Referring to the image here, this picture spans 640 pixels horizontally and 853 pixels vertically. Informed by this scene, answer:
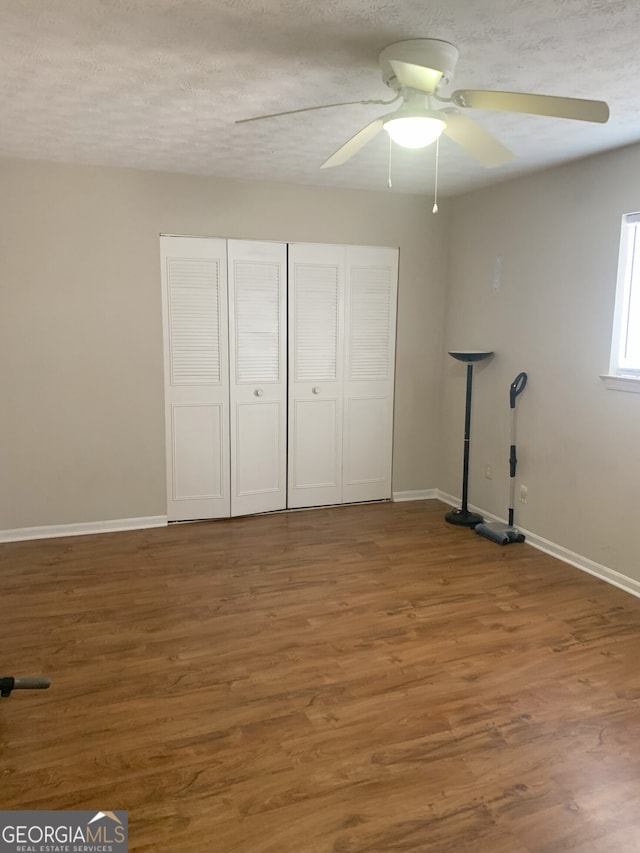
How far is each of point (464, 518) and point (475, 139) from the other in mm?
2976

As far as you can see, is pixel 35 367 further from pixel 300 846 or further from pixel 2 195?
pixel 300 846

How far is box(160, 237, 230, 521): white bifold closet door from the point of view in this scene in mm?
4551

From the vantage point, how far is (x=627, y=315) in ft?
12.2

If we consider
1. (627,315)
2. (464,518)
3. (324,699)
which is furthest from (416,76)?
(464,518)

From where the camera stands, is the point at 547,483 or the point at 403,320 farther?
the point at 403,320

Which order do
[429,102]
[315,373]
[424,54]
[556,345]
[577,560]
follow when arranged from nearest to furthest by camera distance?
[424,54], [429,102], [577,560], [556,345], [315,373]

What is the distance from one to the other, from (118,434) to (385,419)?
216cm

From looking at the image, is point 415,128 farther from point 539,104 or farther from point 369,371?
point 369,371

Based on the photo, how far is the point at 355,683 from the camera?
2701 millimetres

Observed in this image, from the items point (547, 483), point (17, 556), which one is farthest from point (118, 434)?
point (547, 483)

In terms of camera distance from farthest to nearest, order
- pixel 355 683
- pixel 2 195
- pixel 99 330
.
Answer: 1. pixel 99 330
2. pixel 2 195
3. pixel 355 683

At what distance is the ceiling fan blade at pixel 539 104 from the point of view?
6.77 ft

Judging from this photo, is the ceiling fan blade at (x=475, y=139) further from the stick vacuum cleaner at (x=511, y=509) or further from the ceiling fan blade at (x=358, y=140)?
the stick vacuum cleaner at (x=511, y=509)

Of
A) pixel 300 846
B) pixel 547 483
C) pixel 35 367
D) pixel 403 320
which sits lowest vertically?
pixel 300 846
